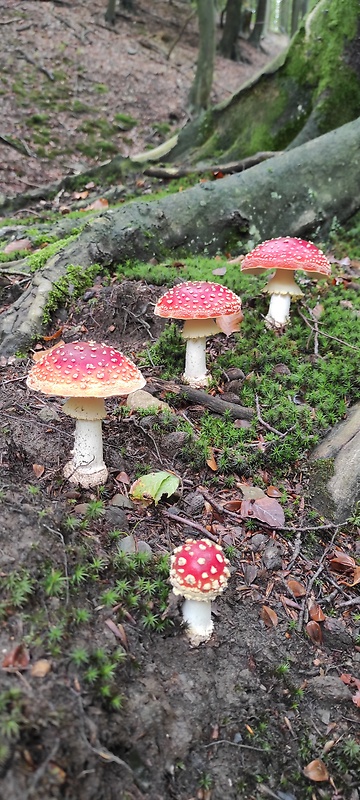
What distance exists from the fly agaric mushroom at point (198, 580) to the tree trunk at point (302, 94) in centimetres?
732

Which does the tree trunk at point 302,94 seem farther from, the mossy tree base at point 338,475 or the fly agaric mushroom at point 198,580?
the fly agaric mushroom at point 198,580

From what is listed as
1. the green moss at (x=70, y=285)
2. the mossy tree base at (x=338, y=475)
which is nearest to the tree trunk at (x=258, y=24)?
the green moss at (x=70, y=285)

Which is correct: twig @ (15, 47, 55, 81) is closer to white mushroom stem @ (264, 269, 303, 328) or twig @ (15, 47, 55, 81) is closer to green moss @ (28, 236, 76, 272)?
green moss @ (28, 236, 76, 272)

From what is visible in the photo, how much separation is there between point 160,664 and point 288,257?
3602 mm

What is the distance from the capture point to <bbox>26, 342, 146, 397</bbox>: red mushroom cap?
10.6 feet

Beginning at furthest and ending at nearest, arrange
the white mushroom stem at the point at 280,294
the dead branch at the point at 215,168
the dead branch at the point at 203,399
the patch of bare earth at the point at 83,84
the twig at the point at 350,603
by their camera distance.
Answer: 1. the patch of bare earth at the point at 83,84
2. the dead branch at the point at 215,168
3. the white mushroom stem at the point at 280,294
4. the dead branch at the point at 203,399
5. the twig at the point at 350,603

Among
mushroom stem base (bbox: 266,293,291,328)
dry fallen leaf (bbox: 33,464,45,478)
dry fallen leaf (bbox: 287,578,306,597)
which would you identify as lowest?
dry fallen leaf (bbox: 287,578,306,597)

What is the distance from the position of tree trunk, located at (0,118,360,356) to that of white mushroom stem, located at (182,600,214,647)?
4.22 meters

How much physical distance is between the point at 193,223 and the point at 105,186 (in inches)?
147

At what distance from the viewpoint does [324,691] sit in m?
2.98

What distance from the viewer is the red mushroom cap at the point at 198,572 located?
279 centimetres

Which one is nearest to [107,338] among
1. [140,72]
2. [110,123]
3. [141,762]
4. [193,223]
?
[193,223]

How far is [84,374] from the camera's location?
3.28 m

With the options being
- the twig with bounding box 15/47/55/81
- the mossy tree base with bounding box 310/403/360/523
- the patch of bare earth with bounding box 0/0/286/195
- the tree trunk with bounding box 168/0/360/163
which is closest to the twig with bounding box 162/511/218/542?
the mossy tree base with bounding box 310/403/360/523
